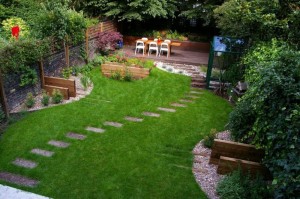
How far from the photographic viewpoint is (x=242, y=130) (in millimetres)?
6051

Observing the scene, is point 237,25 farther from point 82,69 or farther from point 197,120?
point 82,69

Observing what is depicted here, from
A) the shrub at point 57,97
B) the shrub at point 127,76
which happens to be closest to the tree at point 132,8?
the shrub at point 127,76

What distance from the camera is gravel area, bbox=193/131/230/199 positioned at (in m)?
5.36

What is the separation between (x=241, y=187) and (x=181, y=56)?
10.5 meters

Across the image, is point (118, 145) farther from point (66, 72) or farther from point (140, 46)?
point (140, 46)

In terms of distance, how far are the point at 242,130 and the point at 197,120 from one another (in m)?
2.23

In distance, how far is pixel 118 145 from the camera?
22.0ft

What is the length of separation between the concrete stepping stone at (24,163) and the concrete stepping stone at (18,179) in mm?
306

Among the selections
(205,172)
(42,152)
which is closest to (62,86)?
(42,152)

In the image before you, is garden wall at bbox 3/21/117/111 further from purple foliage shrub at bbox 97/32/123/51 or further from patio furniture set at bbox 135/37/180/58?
patio furniture set at bbox 135/37/180/58

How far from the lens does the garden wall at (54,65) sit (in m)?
8.09

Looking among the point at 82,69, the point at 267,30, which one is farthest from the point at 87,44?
the point at 267,30

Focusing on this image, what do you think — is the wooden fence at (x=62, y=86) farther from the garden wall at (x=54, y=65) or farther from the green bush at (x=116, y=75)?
the green bush at (x=116, y=75)

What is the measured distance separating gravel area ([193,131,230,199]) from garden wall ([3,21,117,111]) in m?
5.53
